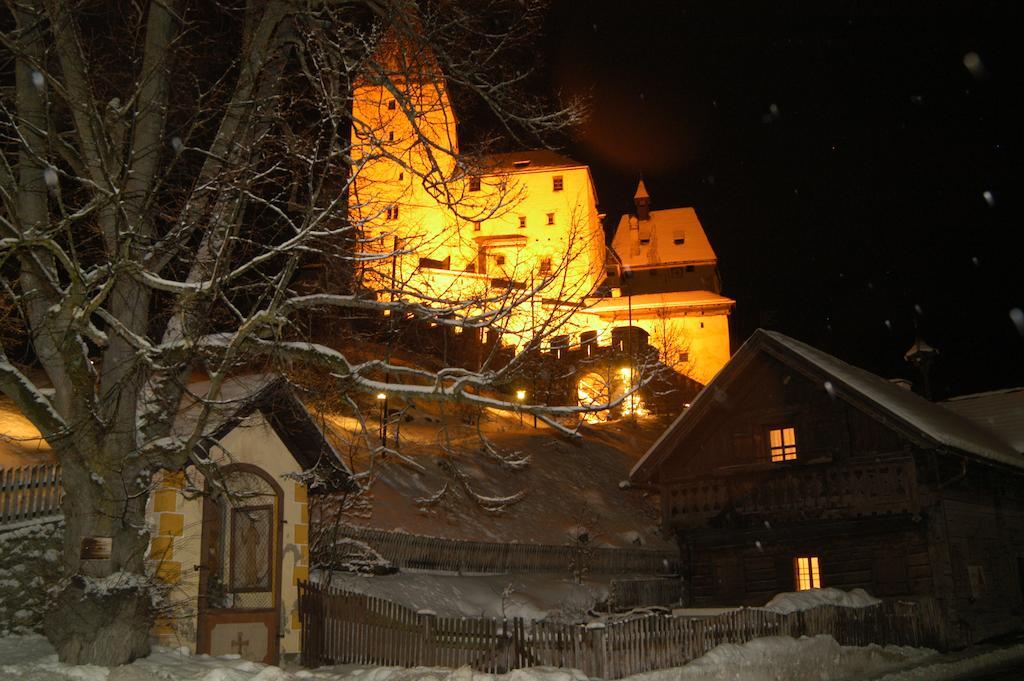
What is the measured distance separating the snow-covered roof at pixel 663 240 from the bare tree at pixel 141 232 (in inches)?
3406

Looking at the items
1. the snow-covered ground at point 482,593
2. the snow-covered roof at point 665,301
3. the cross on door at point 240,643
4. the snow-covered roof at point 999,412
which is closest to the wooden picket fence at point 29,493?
the cross on door at point 240,643

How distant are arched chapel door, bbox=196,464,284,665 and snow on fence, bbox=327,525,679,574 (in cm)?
848

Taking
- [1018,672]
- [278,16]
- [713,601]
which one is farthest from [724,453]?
[278,16]

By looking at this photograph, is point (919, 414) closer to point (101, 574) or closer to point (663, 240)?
point (101, 574)

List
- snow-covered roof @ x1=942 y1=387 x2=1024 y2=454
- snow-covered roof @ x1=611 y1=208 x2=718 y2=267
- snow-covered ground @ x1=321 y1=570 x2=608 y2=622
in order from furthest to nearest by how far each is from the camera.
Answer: snow-covered roof @ x1=611 y1=208 x2=718 y2=267 → snow-covered roof @ x1=942 y1=387 x2=1024 y2=454 → snow-covered ground @ x1=321 y1=570 x2=608 y2=622

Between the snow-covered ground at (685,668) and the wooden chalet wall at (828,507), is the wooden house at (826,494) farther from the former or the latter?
the snow-covered ground at (685,668)

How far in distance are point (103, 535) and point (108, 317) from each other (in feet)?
7.82

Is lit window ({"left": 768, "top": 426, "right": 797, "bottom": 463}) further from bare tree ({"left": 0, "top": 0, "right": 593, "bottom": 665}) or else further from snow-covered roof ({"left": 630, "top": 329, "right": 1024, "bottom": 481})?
bare tree ({"left": 0, "top": 0, "right": 593, "bottom": 665})

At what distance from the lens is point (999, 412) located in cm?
3503

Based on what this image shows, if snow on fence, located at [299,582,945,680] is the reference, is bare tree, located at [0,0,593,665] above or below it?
above

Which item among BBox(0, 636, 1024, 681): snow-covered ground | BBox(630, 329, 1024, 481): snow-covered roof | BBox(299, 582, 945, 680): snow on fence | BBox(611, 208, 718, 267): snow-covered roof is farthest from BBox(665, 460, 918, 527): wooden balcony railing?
BBox(611, 208, 718, 267): snow-covered roof

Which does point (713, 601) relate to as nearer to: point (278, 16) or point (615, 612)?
point (615, 612)

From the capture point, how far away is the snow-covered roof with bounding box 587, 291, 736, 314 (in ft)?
285

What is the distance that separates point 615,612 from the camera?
84.8 ft
